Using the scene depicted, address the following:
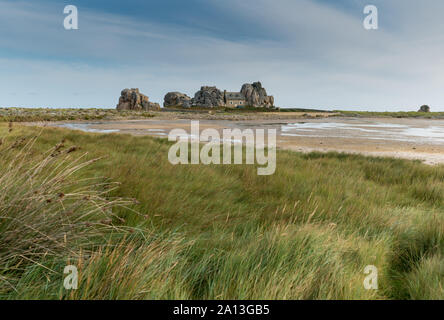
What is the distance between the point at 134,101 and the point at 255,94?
2338 inches

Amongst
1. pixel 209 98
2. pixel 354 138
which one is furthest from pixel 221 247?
pixel 209 98

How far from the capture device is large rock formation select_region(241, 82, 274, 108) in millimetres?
134188

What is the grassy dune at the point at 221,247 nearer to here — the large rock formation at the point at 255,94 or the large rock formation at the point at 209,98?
the large rock formation at the point at 209,98

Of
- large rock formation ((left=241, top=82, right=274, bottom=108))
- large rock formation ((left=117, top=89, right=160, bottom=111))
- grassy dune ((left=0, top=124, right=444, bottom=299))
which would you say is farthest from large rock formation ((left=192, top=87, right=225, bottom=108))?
grassy dune ((left=0, top=124, right=444, bottom=299))

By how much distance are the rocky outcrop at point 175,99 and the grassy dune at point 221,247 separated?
129m

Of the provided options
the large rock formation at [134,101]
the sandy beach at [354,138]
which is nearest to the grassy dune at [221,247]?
the sandy beach at [354,138]

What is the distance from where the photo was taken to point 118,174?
4.38 m

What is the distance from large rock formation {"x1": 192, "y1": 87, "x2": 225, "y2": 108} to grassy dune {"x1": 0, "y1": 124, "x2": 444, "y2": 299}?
121 metres

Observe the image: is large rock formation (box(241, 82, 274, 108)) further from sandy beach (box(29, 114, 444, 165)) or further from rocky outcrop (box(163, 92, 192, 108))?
sandy beach (box(29, 114, 444, 165))

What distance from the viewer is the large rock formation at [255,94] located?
134188 mm
